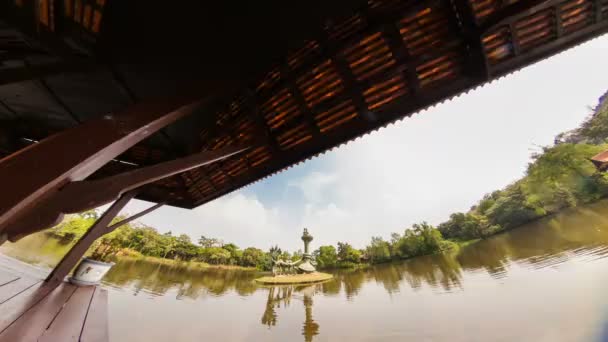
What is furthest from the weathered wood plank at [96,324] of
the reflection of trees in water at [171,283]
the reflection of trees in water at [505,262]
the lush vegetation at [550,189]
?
the lush vegetation at [550,189]

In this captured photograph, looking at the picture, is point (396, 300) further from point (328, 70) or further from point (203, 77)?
point (203, 77)

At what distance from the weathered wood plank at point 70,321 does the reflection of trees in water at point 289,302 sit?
3.92 meters

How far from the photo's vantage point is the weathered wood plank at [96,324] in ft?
5.42

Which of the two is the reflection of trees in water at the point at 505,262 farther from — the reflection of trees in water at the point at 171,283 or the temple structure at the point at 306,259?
the temple structure at the point at 306,259

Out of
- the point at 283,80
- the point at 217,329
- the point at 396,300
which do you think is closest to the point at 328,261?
the point at 396,300

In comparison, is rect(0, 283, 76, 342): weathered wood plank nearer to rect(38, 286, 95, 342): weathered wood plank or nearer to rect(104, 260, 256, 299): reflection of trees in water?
rect(38, 286, 95, 342): weathered wood plank

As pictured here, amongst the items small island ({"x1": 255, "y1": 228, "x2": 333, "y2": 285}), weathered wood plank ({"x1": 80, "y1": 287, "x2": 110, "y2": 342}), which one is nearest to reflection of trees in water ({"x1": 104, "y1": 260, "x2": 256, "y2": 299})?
small island ({"x1": 255, "y1": 228, "x2": 333, "y2": 285})

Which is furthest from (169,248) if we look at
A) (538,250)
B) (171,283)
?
(538,250)

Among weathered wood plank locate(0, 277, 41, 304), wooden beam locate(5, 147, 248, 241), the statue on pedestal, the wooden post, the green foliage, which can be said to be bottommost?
weathered wood plank locate(0, 277, 41, 304)

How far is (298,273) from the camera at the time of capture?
12242 millimetres

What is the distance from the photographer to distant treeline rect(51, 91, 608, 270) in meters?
16.1

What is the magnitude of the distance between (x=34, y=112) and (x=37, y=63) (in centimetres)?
81

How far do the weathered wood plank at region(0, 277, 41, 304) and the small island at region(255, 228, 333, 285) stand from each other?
29.4ft

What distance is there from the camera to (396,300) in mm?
7152
